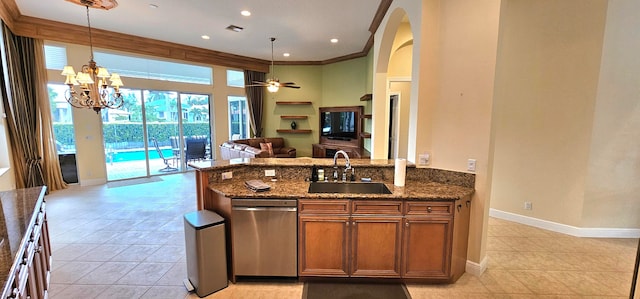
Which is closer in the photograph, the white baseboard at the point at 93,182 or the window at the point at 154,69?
the white baseboard at the point at 93,182

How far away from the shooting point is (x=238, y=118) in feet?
28.3

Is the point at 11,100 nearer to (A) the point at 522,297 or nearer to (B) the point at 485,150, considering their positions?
(B) the point at 485,150

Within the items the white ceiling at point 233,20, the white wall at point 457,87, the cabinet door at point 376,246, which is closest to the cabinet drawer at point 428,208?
the cabinet door at point 376,246

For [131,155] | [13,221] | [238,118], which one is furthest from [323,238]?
[238,118]

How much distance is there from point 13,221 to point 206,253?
1210 mm

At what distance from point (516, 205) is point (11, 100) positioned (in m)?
8.59

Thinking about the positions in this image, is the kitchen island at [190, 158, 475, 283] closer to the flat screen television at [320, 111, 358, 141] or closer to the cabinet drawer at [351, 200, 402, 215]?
the cabinet drawer at [351, 200, 402, 215]

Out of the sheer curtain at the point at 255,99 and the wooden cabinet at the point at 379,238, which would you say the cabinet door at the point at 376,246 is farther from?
the sheer curtain at the point at 255,99

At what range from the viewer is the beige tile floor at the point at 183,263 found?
239cm

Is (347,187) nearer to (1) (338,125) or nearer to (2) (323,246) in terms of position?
(2) (323,246)

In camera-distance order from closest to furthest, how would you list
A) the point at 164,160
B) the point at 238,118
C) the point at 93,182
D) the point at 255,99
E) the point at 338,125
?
the point at 93,182 → the point at 164,160 → the point at 338,125 → the point at 255,99 → the point at 238,118

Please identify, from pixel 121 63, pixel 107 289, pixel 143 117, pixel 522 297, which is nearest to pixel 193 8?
pixel 121 63

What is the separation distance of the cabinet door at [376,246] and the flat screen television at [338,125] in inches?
202

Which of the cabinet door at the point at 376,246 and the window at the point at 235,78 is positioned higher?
the window at the point at 235,78
